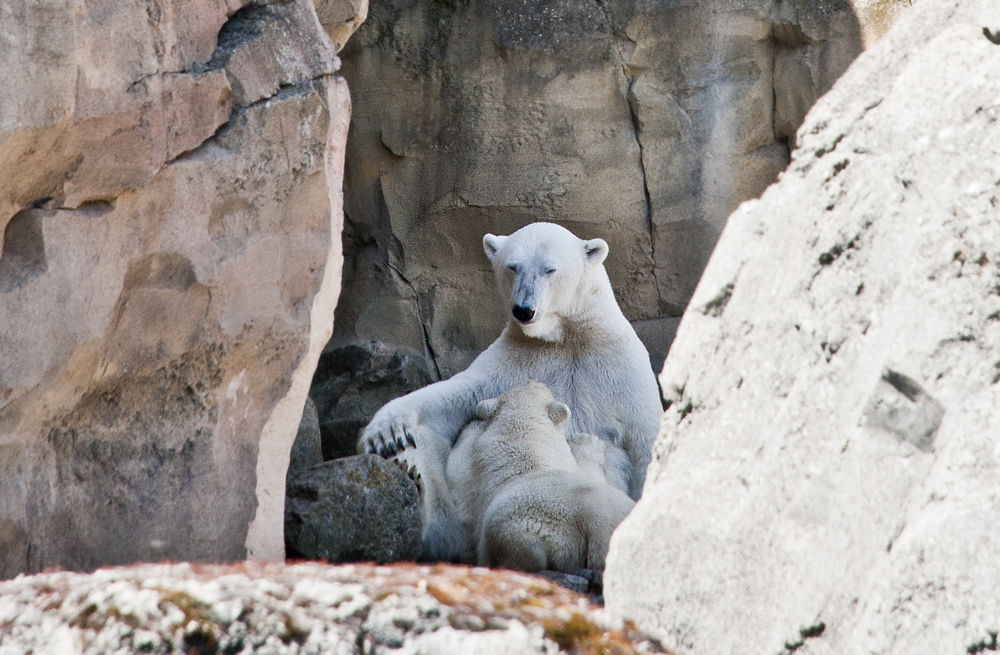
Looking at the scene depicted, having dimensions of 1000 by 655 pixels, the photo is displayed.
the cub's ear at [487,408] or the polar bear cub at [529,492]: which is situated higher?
the cub's ear at [487,408]

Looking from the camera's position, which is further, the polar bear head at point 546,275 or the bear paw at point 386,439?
the polar bear head at point 546,275

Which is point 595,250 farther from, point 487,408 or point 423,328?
point 423,328

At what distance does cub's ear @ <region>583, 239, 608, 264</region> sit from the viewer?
5.59 metres

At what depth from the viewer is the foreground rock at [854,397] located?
1835mm

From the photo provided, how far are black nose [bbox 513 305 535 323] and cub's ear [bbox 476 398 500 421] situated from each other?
53 cm

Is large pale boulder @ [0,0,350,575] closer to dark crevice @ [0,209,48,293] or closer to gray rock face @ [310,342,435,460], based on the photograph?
dark crevice @ [0,209,48,293]

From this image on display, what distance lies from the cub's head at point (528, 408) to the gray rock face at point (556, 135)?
282 cm

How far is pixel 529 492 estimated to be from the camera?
13.4 feet

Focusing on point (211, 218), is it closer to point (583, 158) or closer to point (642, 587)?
point (642, 587)

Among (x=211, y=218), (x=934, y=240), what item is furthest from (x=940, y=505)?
(x=211, y=218)

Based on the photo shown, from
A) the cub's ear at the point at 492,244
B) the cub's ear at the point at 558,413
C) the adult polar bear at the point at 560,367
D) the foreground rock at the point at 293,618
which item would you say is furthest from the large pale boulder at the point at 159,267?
the cub's ear at the point at 492,244

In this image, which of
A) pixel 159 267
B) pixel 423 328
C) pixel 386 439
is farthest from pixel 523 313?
pixel 423 328

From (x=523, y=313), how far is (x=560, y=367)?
418 millimetres

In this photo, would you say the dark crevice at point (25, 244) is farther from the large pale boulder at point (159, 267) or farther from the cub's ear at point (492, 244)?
the cub's ear at point (492, 244)
